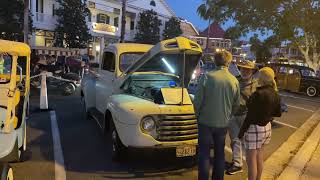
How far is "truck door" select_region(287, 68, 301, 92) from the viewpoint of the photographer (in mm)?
25766

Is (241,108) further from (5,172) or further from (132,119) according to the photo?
(5,172)

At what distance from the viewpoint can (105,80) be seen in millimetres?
9070

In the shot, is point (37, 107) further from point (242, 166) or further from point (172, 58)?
point (242, 166)

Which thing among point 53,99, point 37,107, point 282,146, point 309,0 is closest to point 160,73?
point 282,146

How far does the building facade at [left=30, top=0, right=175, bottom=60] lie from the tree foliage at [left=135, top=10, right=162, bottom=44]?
226 centimetres

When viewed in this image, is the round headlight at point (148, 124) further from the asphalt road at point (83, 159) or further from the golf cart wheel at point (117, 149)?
the golf cart wheel at point (117, 149)

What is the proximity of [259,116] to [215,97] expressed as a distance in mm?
632

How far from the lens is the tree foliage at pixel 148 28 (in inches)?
1810

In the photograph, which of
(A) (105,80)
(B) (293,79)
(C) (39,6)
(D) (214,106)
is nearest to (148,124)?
(D) (214,106)

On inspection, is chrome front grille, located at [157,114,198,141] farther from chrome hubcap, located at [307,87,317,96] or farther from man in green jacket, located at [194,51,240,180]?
chrome hubcap, located at [307,87,317,96]

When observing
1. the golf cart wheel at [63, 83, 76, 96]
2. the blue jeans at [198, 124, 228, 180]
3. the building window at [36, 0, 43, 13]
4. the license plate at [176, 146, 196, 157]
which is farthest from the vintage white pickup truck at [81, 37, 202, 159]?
the building window at [36, 0, 43, 13]

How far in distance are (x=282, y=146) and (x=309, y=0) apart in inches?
929

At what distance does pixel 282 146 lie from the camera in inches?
354

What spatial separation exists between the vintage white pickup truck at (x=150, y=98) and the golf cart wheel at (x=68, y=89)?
771 cm
